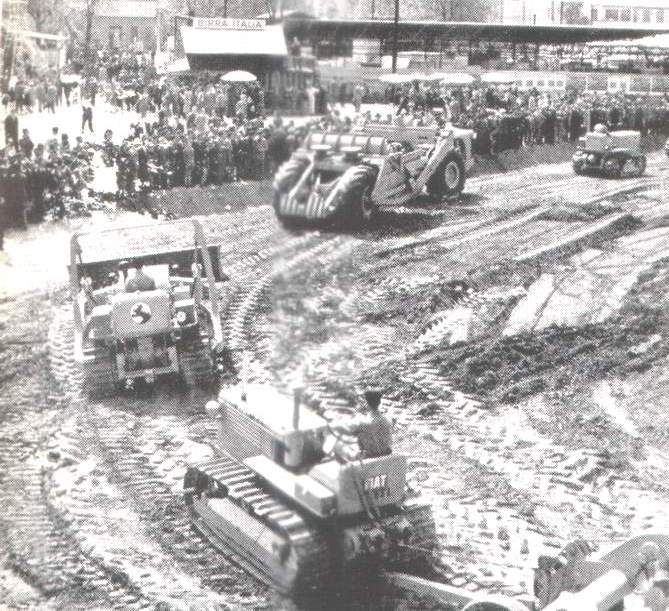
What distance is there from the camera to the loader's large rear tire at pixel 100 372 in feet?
31.3

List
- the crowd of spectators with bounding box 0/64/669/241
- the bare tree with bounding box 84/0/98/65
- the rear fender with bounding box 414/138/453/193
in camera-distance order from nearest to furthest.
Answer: the bare tree with bounding box 84/0/98/65 < the crowd of spectators with bounding box 0/64/669/241 < the rear fender with bounding box 414/138/453/193

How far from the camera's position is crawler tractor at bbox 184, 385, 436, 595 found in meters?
6.09

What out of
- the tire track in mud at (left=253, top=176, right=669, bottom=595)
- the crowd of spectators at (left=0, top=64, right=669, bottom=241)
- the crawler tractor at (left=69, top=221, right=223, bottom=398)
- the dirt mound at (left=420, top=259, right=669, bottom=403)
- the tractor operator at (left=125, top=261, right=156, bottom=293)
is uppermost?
the crowd of spectators at (left=0, top=64, right=669, bottom=241)

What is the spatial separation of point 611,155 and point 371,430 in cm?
1249

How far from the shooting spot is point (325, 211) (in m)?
11.2

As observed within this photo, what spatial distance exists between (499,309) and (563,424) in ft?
9.28

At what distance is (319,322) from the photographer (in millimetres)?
11141

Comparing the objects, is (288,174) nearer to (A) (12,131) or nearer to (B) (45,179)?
(A) (12,131)

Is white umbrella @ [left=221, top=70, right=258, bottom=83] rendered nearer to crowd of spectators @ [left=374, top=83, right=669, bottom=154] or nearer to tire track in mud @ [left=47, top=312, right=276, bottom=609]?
tire track in mud @ [left=47, top=312, right=276, bottom=609]

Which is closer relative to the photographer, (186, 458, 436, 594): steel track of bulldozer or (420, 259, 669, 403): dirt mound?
(186, 458, 436, 594): steel track of bulldozer

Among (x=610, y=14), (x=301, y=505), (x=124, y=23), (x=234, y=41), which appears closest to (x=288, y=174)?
(x=234, y=41)

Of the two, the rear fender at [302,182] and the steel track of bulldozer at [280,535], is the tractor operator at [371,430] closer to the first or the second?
the steel track of bulldozer at [280,535]

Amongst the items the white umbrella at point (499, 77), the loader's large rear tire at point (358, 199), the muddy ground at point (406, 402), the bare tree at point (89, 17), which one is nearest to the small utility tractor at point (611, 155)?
the white umbrella at point (499, 77)

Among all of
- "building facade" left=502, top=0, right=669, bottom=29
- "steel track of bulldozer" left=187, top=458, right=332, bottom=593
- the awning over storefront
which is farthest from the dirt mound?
the awning over storefront
